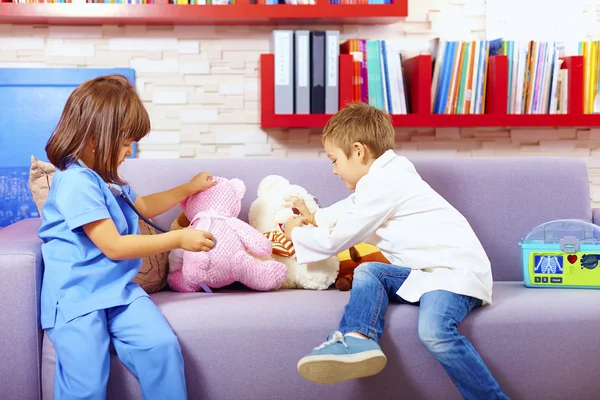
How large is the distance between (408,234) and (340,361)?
16.4 inches

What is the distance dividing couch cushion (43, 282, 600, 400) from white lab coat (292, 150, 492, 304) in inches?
3.3

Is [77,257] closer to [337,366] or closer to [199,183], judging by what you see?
[199,183]

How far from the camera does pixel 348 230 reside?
1.63 metres

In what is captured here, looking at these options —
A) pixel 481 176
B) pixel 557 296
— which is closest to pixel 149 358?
pixel 557 296

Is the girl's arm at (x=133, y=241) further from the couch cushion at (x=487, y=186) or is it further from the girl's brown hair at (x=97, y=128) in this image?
the couch cushion at (x=487, y=186)

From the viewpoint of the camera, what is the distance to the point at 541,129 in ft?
9.26

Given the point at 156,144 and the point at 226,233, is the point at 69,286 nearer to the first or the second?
the point at 226,233

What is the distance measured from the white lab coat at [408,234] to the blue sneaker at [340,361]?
243 millimetres

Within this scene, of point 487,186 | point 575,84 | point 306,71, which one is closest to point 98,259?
point 487,186

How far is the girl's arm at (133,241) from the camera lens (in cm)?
145

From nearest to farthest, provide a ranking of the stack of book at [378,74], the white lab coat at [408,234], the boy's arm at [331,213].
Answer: the white lab coat at [408,234]
the boy's arm at [331,213]
the stack of book at [378,74]

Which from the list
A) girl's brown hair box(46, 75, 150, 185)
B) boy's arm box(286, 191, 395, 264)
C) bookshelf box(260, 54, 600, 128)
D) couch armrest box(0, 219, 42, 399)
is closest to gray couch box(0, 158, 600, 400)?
couch armrest box(0, 219, 42, 399)

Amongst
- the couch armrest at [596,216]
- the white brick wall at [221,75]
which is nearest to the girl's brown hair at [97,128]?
the white brick wall at [221,75]

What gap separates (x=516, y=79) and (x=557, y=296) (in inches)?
47.6
